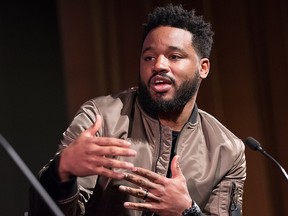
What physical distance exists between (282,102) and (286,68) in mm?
154

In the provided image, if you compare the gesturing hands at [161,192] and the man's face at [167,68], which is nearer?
the gesturing hands at [161,192]

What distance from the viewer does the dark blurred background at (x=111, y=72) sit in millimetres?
2166

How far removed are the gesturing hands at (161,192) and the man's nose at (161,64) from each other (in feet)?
0.89

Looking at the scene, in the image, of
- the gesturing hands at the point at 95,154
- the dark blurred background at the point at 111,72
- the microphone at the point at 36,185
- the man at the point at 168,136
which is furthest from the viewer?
the dark blurred background at the point at 111,72

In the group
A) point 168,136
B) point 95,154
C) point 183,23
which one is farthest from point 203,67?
point 95,154

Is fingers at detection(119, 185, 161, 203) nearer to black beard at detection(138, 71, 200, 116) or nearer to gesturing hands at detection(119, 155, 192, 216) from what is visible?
gesturing hands at detection(119, 155, 192, 216)

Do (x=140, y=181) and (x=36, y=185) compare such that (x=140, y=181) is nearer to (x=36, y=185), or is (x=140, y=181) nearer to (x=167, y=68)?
(x=167, y=68)

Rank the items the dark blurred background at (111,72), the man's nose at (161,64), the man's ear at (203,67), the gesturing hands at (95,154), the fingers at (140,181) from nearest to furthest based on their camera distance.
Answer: the gesturing hands at (95,154) < the fingers at (140,181) < the man's nose at (161,64) < the man's ear at (203,67) < the dark blurred background at (111,72)

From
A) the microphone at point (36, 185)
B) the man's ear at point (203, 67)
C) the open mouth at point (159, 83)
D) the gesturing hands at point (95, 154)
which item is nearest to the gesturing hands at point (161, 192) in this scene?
the gesturing hands at point (95, 154)

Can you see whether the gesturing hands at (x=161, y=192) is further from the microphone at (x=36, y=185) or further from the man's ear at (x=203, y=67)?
the microphone at (x=36, y=185)

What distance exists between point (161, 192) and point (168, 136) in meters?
0.23

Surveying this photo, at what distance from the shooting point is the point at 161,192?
137 cm

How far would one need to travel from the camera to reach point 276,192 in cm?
246

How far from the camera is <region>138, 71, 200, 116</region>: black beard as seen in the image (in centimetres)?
156
